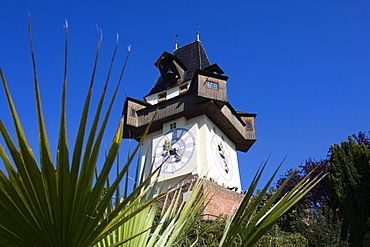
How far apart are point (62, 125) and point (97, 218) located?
279mm

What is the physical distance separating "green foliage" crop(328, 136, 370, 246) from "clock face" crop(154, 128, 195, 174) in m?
8.26

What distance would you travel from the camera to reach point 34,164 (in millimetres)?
979

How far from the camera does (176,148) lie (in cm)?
1998

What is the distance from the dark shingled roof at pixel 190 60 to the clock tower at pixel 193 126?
15 centimetres

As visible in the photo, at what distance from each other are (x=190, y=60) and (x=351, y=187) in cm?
1618

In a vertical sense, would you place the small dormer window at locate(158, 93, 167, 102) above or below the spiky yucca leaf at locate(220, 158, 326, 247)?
above

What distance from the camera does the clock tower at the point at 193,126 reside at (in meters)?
19.5

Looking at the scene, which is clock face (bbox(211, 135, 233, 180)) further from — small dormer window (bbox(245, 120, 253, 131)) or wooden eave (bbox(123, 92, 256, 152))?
small dormer window (bbox(245, 120, 253, 131))

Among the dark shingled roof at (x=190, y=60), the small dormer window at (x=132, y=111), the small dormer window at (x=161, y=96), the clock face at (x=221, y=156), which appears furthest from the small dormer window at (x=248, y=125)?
the small dormer window at (x=132, y=111)

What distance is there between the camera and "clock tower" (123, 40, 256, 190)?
19.5 metres

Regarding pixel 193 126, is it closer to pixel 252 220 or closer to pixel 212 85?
pixel 212 85

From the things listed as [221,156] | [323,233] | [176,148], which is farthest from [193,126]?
[323,233]

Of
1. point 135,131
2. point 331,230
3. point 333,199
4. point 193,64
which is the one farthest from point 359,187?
point 193,64

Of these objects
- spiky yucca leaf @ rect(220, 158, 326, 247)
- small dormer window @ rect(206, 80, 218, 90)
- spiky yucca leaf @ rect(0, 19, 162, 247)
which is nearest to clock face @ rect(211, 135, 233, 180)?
small dormer window @ rect(206, 80, 218, 90)
